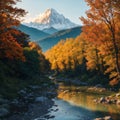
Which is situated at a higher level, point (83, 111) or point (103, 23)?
point (103, 23)

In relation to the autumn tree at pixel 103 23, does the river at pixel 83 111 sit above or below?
below

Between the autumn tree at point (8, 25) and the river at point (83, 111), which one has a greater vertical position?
the autumn tree at point (8, 25)

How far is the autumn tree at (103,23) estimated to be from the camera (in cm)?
2895

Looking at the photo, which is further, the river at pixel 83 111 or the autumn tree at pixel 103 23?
the river at pixel 83 111

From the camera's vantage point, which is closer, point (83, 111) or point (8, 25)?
point (8, 25)

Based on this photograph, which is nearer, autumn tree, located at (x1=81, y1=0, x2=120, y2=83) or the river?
autumn tree, located at (x1=81, y1=0, x2=120, y2=83)

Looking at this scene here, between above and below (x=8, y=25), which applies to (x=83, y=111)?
below

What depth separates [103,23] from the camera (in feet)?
96.5

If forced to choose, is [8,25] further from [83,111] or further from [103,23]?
[83,111]

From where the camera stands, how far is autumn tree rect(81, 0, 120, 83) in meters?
29.0

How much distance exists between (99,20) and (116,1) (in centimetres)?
242

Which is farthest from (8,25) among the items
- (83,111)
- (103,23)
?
(83,111)

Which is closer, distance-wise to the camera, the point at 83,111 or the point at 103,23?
the point at 103,23

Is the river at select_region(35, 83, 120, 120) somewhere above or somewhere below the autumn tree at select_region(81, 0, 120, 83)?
below
